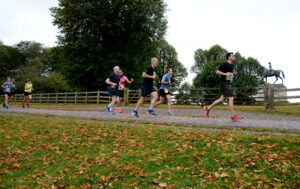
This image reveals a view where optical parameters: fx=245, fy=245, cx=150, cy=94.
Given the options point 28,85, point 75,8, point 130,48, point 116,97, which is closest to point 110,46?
point 130,48

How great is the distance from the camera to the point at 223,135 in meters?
5.18

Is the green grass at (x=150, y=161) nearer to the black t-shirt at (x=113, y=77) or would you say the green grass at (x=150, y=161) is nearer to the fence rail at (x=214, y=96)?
the black t-shirt at (x=113, y=77)

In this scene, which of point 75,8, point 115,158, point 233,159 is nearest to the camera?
point 233,159

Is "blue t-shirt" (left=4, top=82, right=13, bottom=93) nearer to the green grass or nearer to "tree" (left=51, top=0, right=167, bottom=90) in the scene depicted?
"tree" (left=51, top=0, right=167, bottom=90)

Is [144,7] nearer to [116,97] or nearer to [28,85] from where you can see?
[28,85]

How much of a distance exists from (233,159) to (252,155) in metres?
0.38

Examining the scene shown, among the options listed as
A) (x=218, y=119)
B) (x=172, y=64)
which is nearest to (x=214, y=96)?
(x=218, y=119)

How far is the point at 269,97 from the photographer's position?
48.8 feet

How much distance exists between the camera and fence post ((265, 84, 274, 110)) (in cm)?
1477

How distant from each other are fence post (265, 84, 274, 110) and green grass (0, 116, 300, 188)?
11111mm

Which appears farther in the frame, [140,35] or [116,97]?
[140,35]

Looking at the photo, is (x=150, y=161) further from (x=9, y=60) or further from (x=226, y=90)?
(x=9, y=60)

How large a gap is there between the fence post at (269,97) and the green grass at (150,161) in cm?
1111

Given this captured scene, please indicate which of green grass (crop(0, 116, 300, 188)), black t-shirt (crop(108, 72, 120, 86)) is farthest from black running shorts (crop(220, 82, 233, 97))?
black t-shirt (crop(108, 72, 120, 86))
